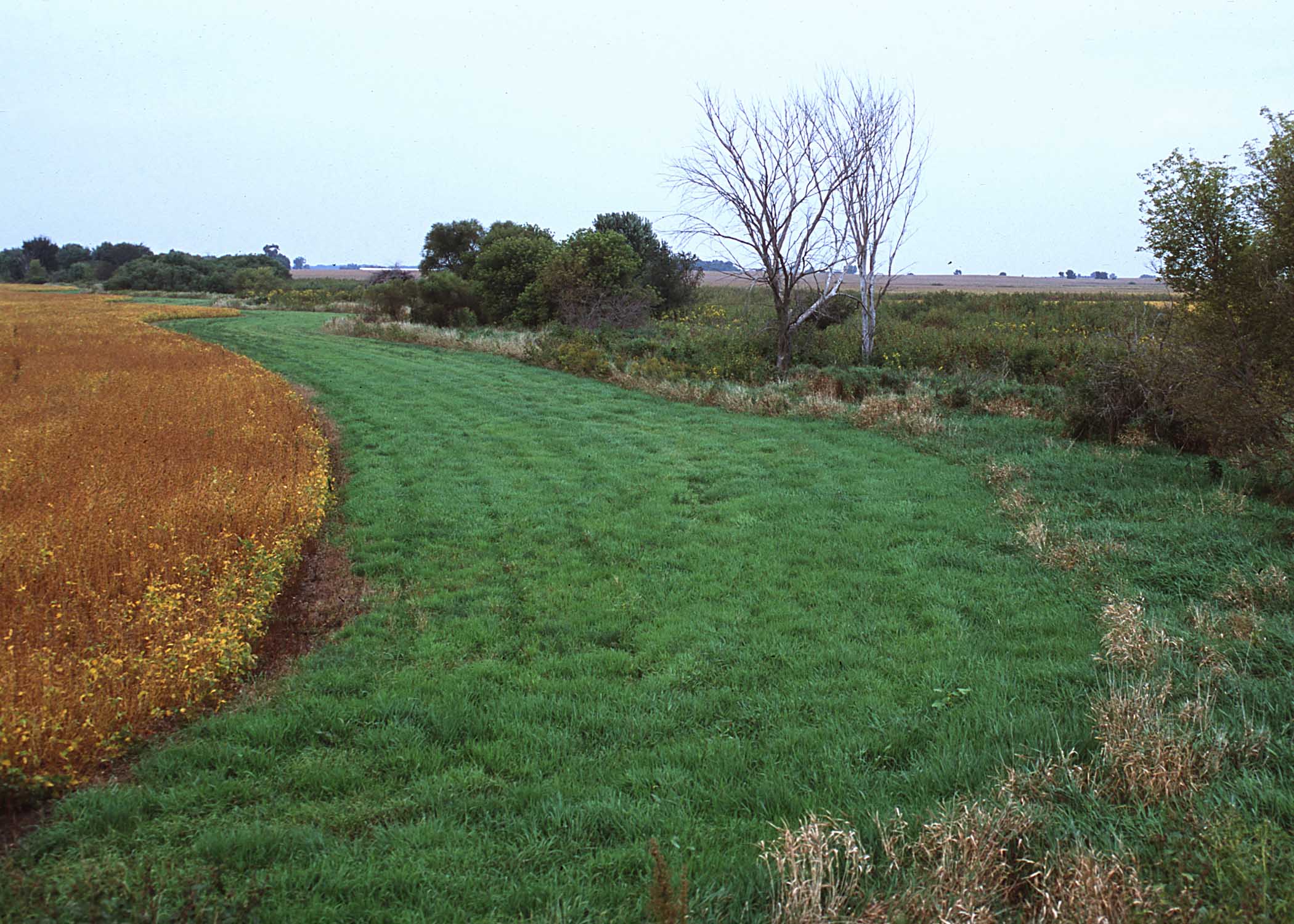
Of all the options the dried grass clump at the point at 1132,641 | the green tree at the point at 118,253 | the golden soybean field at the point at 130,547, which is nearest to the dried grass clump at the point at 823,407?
the golden soybean field at the point at 130,547

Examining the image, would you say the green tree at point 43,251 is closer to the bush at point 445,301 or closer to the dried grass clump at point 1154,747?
the bush at point 445,301

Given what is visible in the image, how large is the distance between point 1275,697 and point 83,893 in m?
5.64

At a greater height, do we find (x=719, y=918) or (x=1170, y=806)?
(x=1170, y=806)

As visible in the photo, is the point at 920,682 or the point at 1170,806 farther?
the point at 920,682

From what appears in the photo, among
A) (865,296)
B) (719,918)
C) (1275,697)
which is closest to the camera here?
(719,918)

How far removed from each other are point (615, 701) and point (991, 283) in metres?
106

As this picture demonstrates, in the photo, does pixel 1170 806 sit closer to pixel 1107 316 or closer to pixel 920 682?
pixel 920 682

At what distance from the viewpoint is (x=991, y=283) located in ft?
320

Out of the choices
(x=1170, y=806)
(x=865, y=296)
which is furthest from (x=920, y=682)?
(x=865, y=296)

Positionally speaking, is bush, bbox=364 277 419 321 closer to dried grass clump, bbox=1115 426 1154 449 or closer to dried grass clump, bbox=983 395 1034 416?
dried grass clump, bbox=983 395 1034 416

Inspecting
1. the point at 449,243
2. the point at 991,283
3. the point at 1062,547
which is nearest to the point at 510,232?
the point at 449,243

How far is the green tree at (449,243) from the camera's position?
1907 inches

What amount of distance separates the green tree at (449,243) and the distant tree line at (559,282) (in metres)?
6.89

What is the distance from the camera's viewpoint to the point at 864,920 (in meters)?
2.70
